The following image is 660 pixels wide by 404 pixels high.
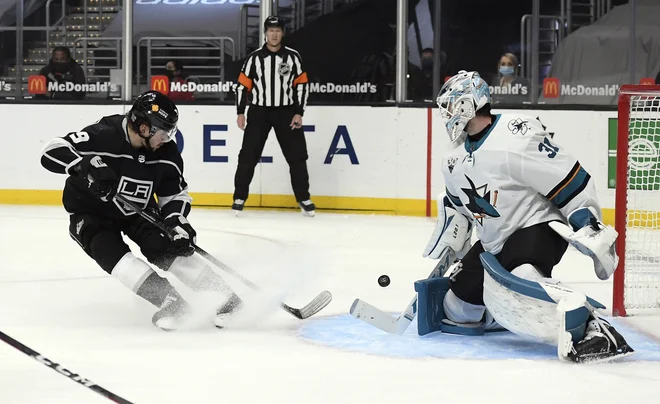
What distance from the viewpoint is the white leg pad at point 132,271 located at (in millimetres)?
3422

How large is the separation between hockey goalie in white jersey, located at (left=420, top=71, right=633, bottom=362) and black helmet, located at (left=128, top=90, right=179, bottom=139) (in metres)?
0.86

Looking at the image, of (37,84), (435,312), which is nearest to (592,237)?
(435,312)

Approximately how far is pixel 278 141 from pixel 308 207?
1.66 ft

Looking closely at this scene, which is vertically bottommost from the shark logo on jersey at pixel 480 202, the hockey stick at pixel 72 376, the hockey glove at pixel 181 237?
the hockey stick at pixel 72 376

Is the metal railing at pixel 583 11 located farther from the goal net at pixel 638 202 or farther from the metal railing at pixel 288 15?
the goal net at pixel 638 202

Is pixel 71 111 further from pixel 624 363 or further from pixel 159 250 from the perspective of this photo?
pixel 624 363

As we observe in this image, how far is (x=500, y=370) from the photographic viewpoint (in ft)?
9.50

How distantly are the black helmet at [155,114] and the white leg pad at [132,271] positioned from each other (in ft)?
1.31

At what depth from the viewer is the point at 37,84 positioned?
7.86 metres

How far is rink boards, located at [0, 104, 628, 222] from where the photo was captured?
23.7 feet

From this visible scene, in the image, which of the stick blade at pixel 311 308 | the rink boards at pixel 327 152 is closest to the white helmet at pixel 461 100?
the stick blade at pixel 311 308

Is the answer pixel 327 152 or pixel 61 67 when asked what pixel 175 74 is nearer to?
pixel 61 67

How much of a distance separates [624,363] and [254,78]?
4658 millimetres

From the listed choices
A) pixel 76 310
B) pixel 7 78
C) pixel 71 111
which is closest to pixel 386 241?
pixel 76 310
